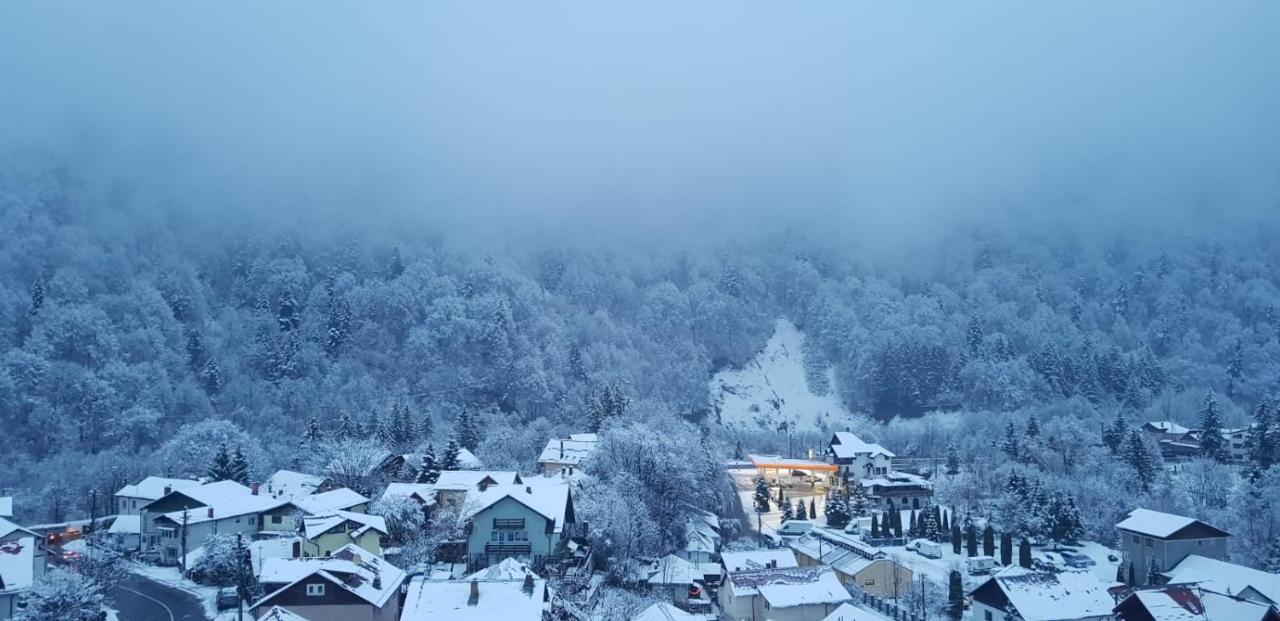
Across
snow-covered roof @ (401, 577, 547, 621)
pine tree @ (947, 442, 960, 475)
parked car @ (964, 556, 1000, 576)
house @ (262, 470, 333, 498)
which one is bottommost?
parked car @ (964, 556, 1000, 576)

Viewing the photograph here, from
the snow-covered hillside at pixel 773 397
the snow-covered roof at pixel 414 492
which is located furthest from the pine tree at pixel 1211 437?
the snow-covered roof at pixel 414 492

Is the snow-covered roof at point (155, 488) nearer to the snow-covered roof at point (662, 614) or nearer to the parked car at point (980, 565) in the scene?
the snow-covered roof at point (662, 614)

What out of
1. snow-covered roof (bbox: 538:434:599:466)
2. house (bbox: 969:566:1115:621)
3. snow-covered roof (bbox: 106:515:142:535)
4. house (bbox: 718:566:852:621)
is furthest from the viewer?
snow-covered roof (bbox: 538:434:599:466)

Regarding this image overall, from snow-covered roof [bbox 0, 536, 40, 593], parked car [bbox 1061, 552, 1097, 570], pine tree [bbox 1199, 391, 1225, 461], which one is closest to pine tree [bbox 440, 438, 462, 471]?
snow-covered roof [bbox 0, 536, 40, 593]

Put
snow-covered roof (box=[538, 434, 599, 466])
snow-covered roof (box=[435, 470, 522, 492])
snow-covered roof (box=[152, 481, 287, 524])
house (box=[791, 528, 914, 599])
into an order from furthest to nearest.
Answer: snow-covered roof (box=[538, 434, 599, 466]) → snow-covered roof (box=[435, 470, 522, 492]) → snow-covered roof (box=[152, 481, 287, 524]) → house (box=[791, 528, 914, 599])

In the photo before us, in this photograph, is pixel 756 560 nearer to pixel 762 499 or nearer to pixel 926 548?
pixel 926 548

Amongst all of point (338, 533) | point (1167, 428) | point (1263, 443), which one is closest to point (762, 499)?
point (338, 533)

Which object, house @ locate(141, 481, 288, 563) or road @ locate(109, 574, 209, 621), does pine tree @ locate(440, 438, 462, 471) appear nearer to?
house @ locate(141, 481, 288, 563)
